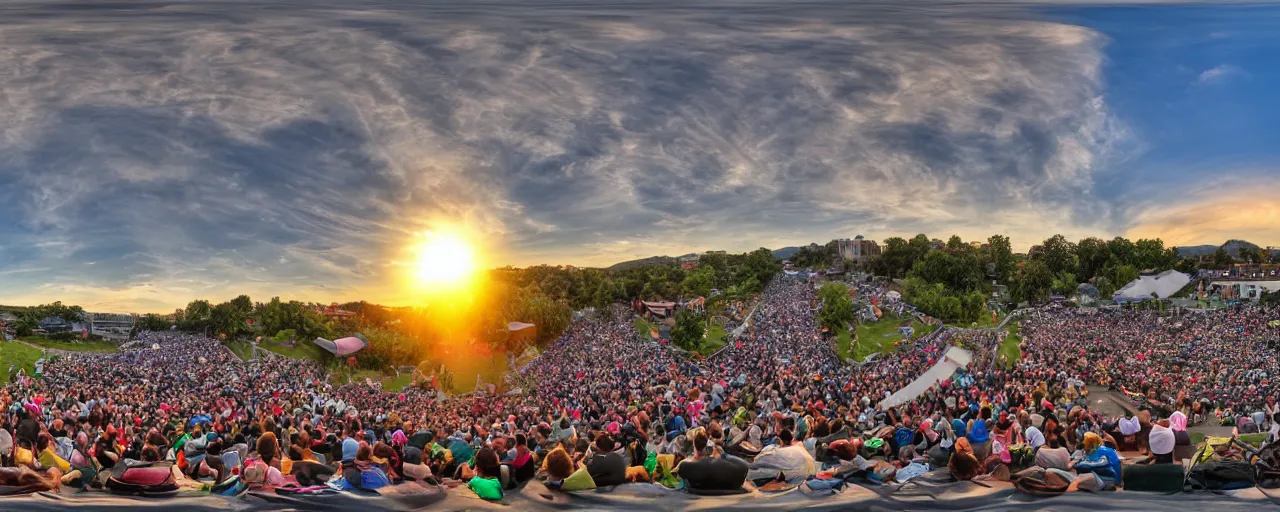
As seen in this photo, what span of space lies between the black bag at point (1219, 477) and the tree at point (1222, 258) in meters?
3.60

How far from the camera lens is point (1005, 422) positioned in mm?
6258

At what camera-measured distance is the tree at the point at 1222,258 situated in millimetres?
8312

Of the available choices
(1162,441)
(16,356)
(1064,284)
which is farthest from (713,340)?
(16,356)

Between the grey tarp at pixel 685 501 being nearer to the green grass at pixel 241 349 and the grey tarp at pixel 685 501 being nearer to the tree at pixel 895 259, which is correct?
the green grass at pixel 241 349

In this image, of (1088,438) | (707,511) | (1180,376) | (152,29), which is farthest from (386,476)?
(1180,376)

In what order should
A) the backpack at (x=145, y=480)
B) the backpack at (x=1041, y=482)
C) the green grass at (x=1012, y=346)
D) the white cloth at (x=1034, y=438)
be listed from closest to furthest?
the backpack at (x=1041, y=482) < the backpack at (x=145, y=480) < the white cloth at (x=1034, y=438) < the green grass at (x=1012, y=346)

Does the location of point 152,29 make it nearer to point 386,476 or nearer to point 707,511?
point 386,476

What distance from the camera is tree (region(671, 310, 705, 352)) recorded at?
8305 millimetres

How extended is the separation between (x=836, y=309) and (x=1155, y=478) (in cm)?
335

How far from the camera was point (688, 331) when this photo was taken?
836cm

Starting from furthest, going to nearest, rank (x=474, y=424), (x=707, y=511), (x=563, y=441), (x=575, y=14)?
1. (x=575, y=14)
2. (x=474, y=424)
3. (x=563, y=441)
4. (x=707, y=511)

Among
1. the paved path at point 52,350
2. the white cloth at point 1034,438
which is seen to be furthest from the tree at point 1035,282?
the paved path at point 52,350

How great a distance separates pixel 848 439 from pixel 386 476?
→ 3.45 meters

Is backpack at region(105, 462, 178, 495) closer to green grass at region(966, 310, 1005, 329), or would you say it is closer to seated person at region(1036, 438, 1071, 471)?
seated person at region(1036, 438, 1071, 471)
